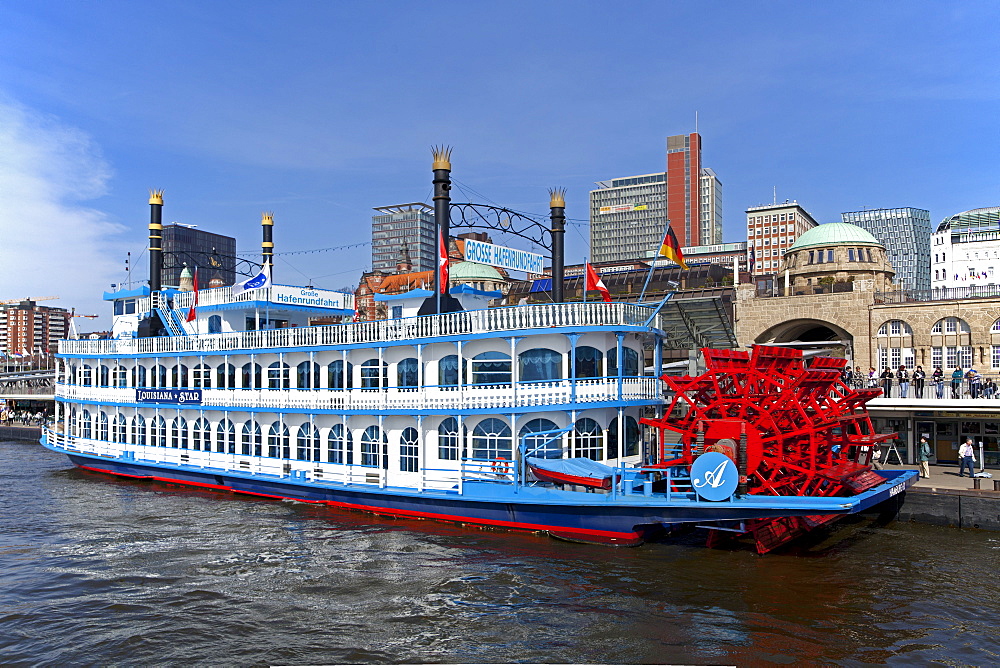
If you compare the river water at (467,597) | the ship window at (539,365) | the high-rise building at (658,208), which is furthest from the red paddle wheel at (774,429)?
the high-rise building at (658,208)

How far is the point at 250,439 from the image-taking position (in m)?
23.6

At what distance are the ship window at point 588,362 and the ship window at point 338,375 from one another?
6996mm

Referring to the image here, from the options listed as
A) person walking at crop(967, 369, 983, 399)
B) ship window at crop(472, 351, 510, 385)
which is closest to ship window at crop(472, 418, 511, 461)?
ship window at crop(472, 351, 510, 385)

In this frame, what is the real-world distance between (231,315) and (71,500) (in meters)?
7.59

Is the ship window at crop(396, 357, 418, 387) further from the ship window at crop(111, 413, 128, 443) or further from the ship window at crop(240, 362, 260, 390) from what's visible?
the ship window at crop(111, 413, 128, 443)

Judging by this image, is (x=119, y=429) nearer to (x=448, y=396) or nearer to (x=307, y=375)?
(x=307, y=375)

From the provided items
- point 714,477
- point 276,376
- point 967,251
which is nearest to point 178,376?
point 276,376

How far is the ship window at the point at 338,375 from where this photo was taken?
21453mm

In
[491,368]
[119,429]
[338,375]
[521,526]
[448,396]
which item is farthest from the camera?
[119,429]

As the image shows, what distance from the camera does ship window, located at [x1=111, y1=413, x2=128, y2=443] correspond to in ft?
91.2

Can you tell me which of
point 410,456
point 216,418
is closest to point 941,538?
point 410,456

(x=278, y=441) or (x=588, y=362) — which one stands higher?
(x=588, y=362)

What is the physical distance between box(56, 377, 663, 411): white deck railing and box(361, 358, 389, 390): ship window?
0.40m

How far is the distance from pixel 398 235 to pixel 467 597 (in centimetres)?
14933
